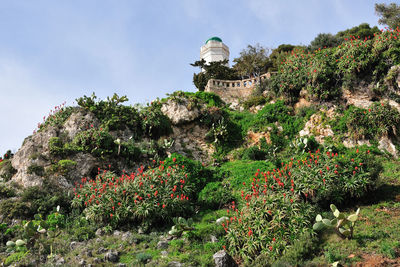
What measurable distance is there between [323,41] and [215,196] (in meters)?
20.6

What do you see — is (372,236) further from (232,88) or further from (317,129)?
(232,88)

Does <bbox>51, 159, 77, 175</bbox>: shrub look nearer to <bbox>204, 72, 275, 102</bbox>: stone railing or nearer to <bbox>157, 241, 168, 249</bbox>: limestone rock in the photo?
<bbox>157, 241, 168, 249</bbox>: limestone rock

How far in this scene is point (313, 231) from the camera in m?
9.89

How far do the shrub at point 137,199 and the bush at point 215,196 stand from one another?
618 millimetres

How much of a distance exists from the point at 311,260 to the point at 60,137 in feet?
48.9

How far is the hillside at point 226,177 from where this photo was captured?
9984mm

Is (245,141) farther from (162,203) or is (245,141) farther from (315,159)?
(162,203)

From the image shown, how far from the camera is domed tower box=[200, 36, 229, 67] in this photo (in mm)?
42312

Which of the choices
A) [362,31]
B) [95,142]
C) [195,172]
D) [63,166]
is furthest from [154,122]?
[362,31]

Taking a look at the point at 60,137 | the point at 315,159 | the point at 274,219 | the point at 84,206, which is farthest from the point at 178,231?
the point at 60,137

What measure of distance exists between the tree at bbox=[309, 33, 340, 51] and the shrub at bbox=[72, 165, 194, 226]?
66.9 ft

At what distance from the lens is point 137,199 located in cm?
1265

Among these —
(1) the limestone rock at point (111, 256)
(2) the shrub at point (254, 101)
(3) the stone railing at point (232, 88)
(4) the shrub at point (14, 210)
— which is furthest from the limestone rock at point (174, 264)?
(3) the stone railing at point (232, 88)

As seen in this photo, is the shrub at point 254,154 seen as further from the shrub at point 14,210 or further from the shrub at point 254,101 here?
the shrub at point 14,210
